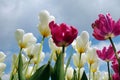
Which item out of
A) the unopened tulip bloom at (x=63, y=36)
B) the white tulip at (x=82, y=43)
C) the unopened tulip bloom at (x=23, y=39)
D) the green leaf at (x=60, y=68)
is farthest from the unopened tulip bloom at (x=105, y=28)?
the unopened tulip bloom at (x=23, y=39)

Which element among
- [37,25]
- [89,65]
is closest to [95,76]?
[89,65]

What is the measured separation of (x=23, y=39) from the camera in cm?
295

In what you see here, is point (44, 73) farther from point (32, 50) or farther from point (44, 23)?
point (32, 50)

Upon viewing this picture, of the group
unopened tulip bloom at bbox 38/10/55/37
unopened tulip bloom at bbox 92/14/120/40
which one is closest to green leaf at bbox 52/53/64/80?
unopened tulip bloom at bbox 92/14/120/40

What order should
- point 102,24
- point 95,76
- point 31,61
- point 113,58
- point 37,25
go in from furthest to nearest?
point 95,76 → point 31,61 → point 37,25 → point 113,58 → point 102,24

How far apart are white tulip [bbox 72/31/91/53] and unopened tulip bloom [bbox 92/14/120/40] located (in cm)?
74

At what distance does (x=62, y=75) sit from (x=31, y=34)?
1.06 metres

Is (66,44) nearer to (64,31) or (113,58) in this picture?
(64,31)

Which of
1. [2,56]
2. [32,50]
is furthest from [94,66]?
[2,56]

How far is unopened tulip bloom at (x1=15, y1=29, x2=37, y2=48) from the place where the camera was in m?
2.83

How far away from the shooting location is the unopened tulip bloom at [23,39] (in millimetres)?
2834

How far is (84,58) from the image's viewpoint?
10.3ft

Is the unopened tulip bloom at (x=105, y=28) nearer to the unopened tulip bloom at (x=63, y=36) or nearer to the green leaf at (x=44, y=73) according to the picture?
the unopened tulip bloom at (x=63, y=36)

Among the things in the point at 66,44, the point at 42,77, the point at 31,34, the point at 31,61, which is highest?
the point at 31,34
